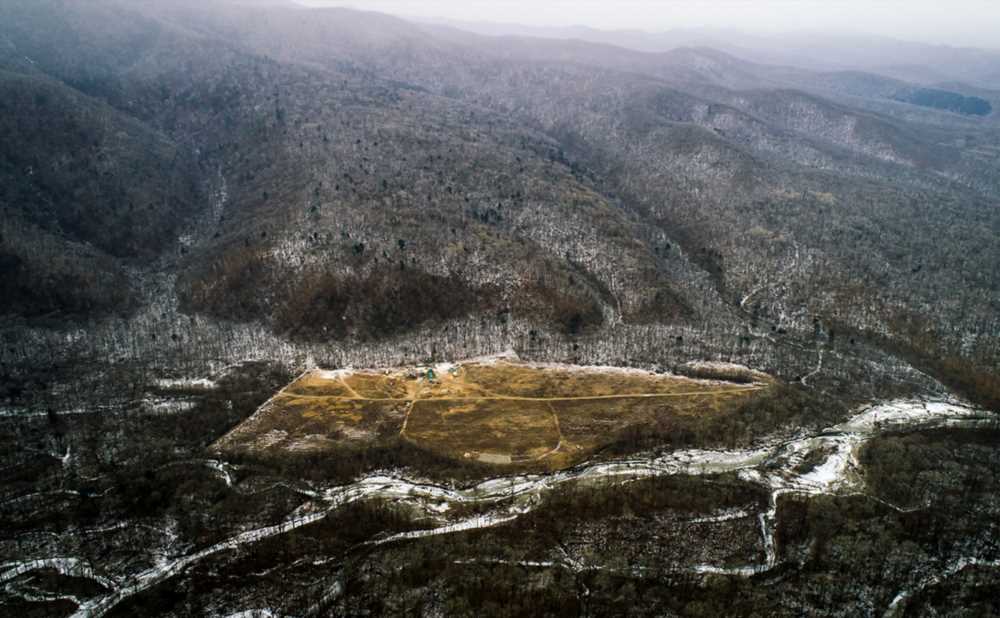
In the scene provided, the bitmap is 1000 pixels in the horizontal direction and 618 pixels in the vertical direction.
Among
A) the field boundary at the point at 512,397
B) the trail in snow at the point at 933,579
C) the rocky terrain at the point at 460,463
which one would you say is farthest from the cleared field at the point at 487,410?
the trail in snow at the point at 933,579

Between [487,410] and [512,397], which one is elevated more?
[512,397]

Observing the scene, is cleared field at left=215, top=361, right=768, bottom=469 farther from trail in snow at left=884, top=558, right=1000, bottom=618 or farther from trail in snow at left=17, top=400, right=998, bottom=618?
trail in snow at left=884, top=558, right=1000, bottom=618

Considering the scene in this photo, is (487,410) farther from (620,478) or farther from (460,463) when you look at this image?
(620,478)

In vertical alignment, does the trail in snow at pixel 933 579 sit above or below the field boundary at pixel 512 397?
below

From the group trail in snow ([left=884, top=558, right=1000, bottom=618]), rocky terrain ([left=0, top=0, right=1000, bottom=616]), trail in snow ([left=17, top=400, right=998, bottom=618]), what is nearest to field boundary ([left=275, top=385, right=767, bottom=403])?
rocky terrain ([left=0, top=0, right=1000, bottom=616])

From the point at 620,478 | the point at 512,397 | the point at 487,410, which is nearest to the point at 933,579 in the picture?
the point at 620,478

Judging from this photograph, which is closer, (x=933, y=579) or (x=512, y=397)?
(x=933, y=579)

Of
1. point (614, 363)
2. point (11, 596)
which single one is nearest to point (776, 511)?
point (614, 363)

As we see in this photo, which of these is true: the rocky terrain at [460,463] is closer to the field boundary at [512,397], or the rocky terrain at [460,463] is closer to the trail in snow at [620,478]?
the trail in snow at [620,478]
